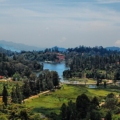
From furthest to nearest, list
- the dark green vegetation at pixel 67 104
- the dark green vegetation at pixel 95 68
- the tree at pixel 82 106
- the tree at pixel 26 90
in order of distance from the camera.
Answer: the dark green vegetation at pixel 95 68, the tree at pixel 26 90, the tree at pixel 82 106, the dark green vegetation at pixel 67 104

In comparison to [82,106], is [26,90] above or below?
below

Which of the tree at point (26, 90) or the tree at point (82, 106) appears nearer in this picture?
the tree at point (82, 106)

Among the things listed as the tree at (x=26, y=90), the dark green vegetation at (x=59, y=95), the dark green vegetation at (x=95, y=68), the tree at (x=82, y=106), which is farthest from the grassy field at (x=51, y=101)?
the dark green vegetation at (x=95, y=68)

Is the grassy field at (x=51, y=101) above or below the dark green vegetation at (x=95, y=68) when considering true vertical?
below

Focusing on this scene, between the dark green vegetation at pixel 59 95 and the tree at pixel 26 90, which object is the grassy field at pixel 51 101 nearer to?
the dark green vegetation at pixel 59 95

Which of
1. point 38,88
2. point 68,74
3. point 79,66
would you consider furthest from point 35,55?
point 38,88

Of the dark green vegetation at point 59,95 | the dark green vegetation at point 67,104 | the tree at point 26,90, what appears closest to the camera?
the dark green vegetation at point 59,95

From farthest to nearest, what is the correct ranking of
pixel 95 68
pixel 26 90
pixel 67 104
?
pixel 95 68 < pixel 26 90 < pixel 67 104

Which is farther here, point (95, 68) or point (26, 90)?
point (95, 68)

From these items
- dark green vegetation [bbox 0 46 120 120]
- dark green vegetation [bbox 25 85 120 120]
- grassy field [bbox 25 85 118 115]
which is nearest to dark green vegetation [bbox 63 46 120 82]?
dark green vegetation [bbox 0 46 120 120]

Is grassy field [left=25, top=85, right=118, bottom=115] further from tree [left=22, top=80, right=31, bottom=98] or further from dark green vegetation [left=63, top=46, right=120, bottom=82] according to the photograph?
dark green vegetation [left=63, top=46, right=120, bottom=82]

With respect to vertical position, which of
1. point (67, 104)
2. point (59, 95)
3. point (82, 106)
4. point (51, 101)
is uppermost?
point (82, 106)

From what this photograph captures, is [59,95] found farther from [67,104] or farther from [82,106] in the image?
[82,106]

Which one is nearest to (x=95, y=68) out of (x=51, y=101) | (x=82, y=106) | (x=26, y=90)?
(x=26, y=90)
